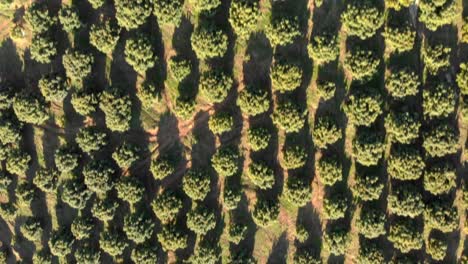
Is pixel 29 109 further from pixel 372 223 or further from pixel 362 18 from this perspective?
pixel 372 223

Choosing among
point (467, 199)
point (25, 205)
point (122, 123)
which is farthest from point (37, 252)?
point (467, 199)

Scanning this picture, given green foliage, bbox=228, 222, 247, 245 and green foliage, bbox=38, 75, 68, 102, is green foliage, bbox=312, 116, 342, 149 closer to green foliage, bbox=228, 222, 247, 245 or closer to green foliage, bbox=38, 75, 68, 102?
green foliage, bbox=228, 222, 247, 245

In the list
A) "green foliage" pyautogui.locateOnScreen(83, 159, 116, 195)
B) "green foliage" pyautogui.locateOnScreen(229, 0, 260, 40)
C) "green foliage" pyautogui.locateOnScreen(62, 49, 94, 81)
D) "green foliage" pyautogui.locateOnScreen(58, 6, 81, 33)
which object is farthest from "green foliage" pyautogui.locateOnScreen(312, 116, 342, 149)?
"green foliage" pyautogui.locateOnScreen(58, 6, 81, 33)

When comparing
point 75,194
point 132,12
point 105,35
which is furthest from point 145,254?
point 132,12

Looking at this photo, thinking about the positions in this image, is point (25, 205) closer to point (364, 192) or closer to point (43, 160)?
point (43, 160)

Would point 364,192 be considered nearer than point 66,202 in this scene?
Yes

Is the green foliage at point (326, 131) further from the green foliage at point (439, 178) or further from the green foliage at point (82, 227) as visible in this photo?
the green foliage at point (82, 227)
